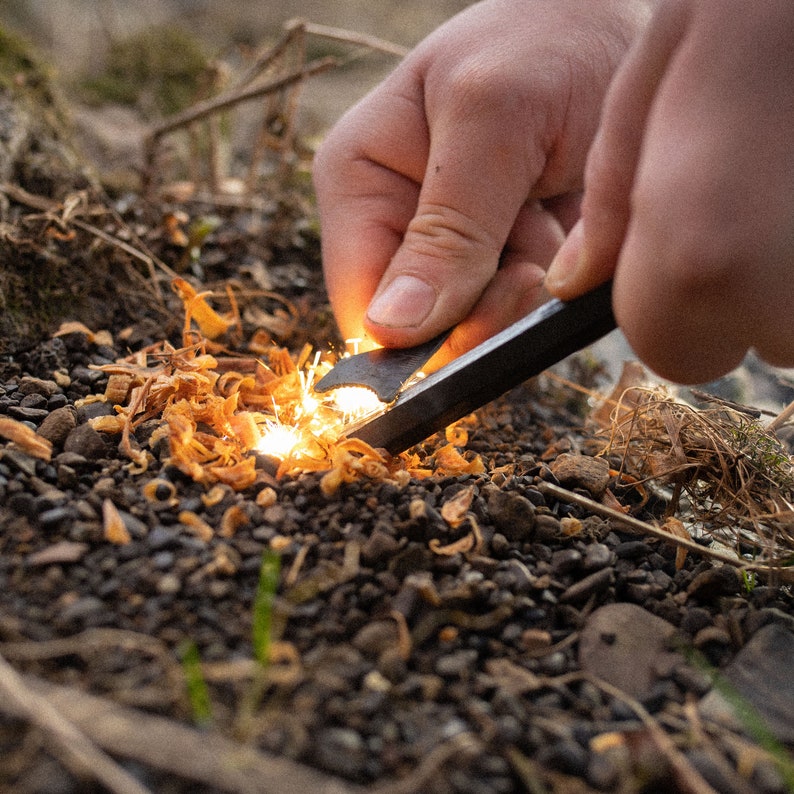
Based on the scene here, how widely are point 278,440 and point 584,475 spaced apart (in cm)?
73

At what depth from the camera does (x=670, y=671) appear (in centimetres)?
125

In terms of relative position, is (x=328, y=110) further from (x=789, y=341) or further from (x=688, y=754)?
(x=688, y=754)

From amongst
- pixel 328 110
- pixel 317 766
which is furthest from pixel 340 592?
pixel 328 110

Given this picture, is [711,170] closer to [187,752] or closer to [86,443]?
[187,752]

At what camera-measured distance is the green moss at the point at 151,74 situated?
431cm

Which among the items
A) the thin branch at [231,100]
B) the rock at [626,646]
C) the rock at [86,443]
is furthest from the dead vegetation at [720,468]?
the thin branch at [231,100]

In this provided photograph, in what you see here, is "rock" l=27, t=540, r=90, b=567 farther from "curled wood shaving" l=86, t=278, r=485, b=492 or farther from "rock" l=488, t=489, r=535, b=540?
"rock" l=488, t=489, r=535, b=540

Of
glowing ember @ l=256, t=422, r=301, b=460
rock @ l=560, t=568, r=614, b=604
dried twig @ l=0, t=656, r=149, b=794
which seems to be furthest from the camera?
glowing ember @ l=256, t=422, r=301, b=460

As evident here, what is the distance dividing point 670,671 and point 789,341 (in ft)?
2.00

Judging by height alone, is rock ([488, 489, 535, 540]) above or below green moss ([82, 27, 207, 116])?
below

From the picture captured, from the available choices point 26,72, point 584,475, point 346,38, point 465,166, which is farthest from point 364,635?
point 26,72

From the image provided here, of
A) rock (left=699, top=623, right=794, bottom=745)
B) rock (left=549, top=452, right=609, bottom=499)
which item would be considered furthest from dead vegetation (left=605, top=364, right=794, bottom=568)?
rock (left=699, top=623, right=794, bottom=745)

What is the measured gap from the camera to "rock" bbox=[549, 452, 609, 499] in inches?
67.3

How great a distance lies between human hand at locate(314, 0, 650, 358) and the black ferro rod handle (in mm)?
286
